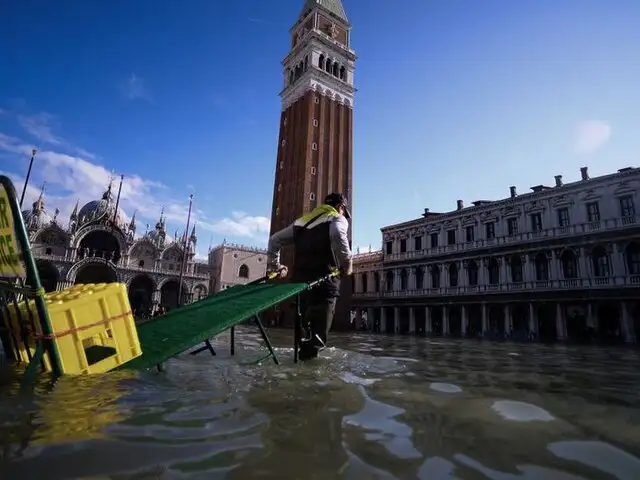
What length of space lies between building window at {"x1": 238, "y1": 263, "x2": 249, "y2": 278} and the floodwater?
5433cm

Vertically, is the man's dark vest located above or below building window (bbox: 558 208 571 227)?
below

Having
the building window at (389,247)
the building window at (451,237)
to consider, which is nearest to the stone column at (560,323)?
the building window at (451,237)

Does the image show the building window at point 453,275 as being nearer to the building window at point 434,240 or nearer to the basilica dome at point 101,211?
the building window at point 434,240

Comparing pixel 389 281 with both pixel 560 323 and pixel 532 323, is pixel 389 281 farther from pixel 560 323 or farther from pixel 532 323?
pixel 560 323

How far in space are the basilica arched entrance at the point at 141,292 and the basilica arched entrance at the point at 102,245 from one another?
384 centimetres

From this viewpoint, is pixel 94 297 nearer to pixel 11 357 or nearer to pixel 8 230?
pixel 8 230

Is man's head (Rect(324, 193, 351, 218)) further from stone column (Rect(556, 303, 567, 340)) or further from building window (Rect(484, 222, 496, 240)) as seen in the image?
building window (Rect(484, 222, 496, 240))

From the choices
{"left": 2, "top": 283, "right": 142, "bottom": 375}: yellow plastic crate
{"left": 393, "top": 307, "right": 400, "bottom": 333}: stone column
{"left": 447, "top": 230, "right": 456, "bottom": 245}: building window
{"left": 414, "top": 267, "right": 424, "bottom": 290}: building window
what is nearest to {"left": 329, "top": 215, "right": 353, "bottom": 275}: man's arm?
{"left": 2, "top": 283, "right": 142, "bottom": 375}: yellow plastic crate

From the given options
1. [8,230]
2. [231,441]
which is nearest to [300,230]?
[8,230]

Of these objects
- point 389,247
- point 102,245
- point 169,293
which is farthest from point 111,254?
point 389,247

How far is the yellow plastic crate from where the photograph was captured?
2805 millimetres

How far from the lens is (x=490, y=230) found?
94.1ft

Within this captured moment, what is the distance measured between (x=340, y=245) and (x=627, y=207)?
84.2ft

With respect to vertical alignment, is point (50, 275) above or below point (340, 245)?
above
